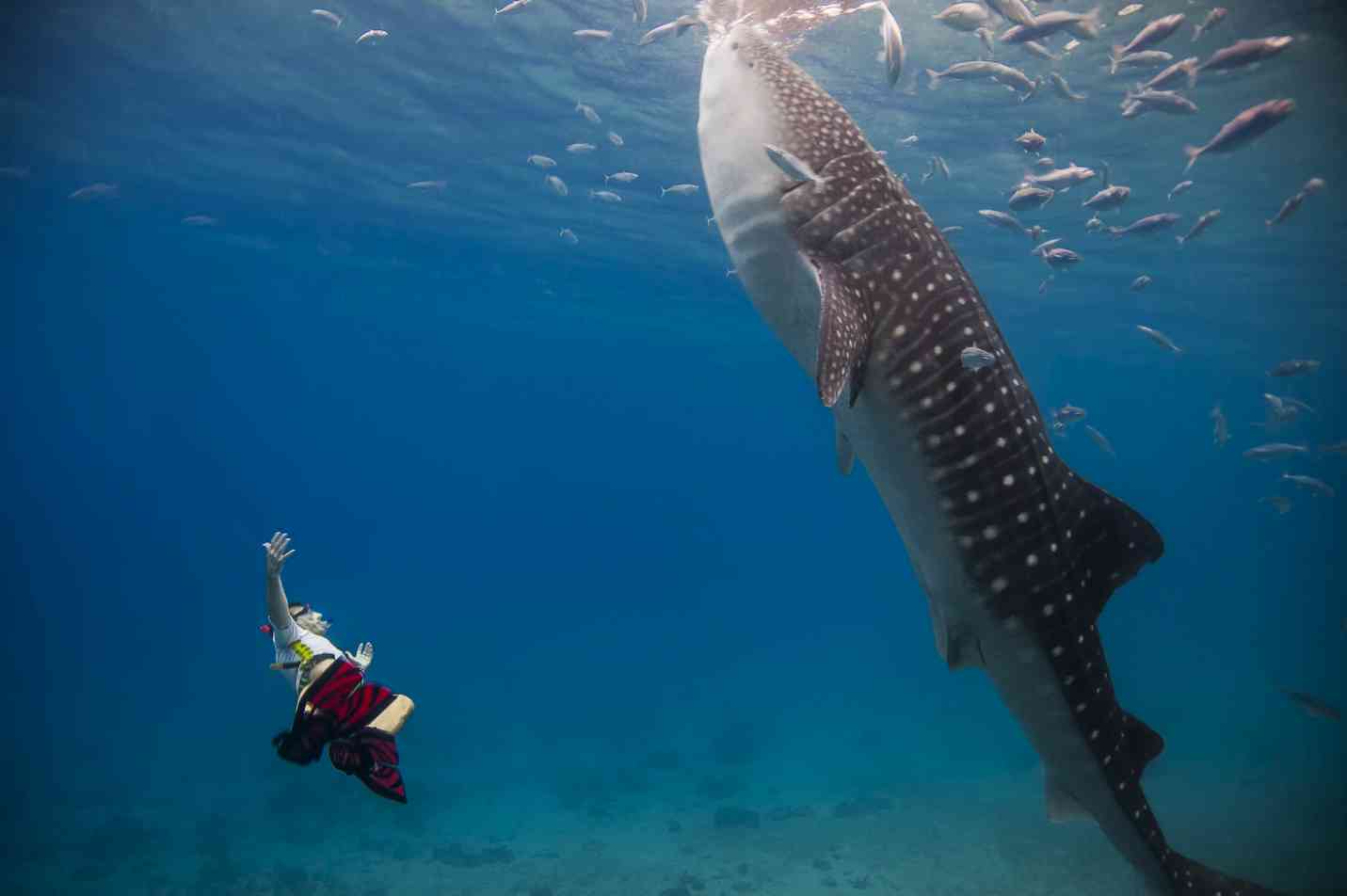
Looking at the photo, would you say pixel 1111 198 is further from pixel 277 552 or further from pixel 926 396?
pixel 277 552

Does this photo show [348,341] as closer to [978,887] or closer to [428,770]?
[428,770]

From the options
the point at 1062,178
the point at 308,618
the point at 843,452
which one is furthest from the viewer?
the point at 1062,178

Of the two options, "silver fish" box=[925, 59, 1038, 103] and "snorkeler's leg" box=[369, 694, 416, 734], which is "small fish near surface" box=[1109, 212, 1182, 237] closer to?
"silver fish" box=[925, 59, 1038, 103]

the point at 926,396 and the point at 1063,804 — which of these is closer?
the point at 926,396

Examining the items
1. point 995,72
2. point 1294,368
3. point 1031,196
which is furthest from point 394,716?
point 1294,368

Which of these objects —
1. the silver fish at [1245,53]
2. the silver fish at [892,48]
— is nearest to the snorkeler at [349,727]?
the silver fish at [892,48]

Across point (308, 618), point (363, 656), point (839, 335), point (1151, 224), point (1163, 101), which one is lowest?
point (308, 618)

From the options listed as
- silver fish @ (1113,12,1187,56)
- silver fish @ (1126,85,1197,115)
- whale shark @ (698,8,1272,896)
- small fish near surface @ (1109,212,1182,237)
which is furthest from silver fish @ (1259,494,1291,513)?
whale shark @ (698,8,1272,896)

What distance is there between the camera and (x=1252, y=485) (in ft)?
379

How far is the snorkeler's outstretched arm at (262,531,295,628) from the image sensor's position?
3.05 meters

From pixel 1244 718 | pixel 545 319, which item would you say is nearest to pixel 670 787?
pixel 1244 718

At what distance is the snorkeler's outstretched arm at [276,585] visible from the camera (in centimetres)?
305

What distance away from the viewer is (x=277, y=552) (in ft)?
10.7

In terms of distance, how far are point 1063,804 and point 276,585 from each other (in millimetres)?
3475
